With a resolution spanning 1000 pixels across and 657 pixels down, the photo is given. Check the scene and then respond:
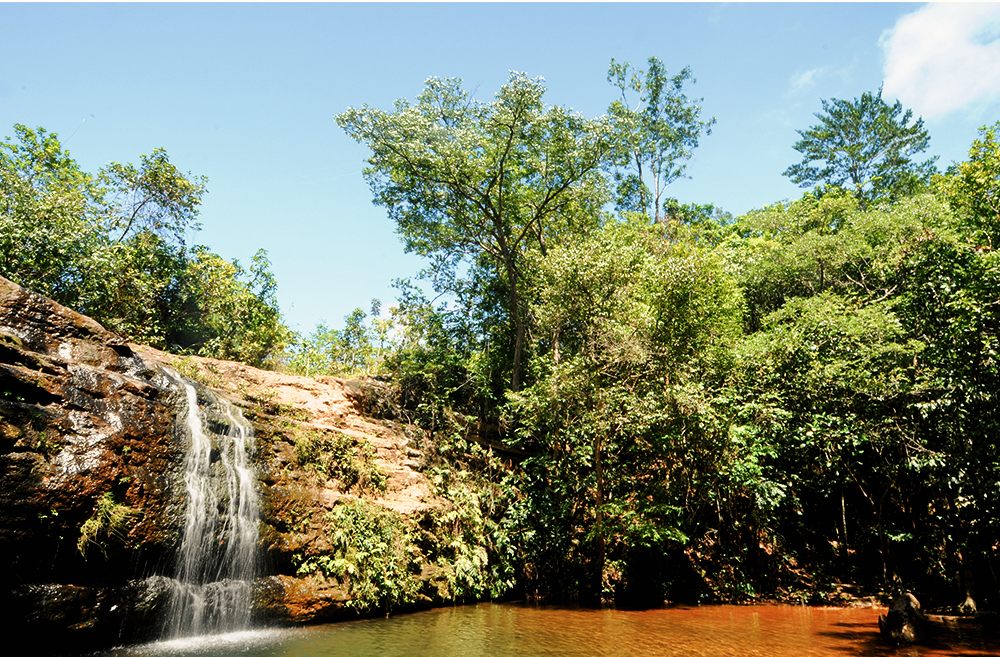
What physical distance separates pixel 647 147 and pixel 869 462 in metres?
18.8

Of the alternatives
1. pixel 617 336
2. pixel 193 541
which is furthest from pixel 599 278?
pixel 193 541

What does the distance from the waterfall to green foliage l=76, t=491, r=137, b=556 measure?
0.96 meters

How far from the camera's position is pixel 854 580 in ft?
46.7

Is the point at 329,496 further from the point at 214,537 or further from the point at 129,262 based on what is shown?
the point at 129,262

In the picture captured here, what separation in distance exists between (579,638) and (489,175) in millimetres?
13710

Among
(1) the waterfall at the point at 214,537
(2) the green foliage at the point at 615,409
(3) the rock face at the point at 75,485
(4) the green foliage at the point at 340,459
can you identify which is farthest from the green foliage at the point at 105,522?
(2) the green foliage at the point at 615,409

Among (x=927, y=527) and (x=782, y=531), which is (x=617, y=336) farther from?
(x=927, y=527)

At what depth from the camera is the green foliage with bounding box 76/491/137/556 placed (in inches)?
289

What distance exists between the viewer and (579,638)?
877cm

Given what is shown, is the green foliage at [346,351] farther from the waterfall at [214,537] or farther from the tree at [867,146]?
the tree at [867,146]

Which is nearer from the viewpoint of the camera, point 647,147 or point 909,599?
point 909,599

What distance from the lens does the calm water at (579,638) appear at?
759cm

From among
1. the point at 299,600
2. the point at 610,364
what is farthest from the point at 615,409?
the point at 299,600

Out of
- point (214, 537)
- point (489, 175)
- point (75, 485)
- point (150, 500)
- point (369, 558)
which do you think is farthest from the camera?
point (489, 175)
